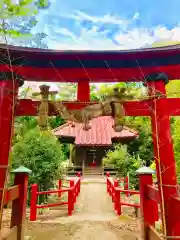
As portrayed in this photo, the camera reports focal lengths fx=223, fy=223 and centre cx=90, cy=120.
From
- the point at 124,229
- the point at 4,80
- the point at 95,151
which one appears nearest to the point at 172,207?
the point at 124,229

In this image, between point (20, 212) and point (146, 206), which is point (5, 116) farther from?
point (146, 206)

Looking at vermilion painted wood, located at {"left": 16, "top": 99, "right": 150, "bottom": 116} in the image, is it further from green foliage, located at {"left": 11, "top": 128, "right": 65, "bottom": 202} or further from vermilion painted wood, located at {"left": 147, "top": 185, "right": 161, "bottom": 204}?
green foliage, located at {"left": 11, "top": 128, "right": 65, "bottom": 202}

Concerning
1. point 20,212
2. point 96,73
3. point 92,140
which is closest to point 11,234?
point 20,212

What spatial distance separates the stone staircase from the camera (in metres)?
16.1

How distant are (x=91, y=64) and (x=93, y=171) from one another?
13.2 metres

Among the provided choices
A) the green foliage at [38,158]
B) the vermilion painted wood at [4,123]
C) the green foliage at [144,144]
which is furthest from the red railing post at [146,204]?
the green foliage at [144,144]

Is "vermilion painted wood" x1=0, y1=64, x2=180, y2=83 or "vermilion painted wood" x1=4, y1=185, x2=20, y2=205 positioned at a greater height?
"vermilion painted wood" x1=0, y1=64, x2=180, y2=83

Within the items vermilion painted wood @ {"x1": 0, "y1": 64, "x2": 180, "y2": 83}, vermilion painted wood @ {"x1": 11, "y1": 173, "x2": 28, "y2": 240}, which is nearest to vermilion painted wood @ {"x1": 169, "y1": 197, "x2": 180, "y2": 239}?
vermilion painted wood @ {"x1": 0, "y1": 64, "x2": 180, "y2": 83}

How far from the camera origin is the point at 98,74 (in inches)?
163

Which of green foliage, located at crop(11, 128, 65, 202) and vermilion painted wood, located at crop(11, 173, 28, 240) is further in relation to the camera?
green foliage, located at crop(11, 128, 65, 202)

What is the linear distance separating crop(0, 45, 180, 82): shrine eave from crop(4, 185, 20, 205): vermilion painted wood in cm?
196

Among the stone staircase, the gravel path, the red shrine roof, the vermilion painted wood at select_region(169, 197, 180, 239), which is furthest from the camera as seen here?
the stone staircase

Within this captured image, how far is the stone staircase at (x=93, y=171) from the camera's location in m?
16.1

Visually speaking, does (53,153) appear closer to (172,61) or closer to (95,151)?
(172,61)
